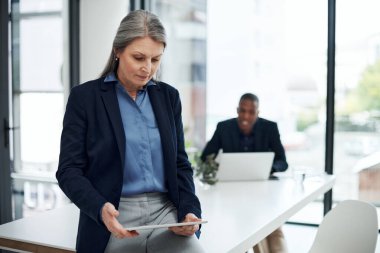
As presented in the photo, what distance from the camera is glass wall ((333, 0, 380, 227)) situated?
4719 millimetres

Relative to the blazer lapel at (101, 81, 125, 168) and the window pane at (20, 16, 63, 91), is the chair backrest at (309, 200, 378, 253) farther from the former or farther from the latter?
the window pane at (20, 16, 63, 91)

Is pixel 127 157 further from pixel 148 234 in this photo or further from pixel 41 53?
pixel 41 53

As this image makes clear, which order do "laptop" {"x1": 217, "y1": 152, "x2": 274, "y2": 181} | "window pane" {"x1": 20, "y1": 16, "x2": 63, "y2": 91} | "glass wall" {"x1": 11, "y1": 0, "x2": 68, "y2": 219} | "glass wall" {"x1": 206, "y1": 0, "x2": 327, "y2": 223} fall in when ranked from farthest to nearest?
"glass wall" {"x1": 206, "y1": 0, "x2": 327, "y2": 223}
"window pane" {"x1": 20, "y1": 16, "x2": 63, "y2": 91}
"glass wall" {"x1": 11, "y1": 0, "x2": 68, "y2": 219}
"laptop" {"x1": 217, "y1": 152, "x2": 274, "y2": 181}

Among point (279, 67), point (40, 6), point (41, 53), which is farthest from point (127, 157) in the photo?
point (279, 67)

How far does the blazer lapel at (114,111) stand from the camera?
1491mm

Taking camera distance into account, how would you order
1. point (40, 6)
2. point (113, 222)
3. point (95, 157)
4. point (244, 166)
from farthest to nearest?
point (40, 6), point (244, 166), point (95, 157), point (113, 222)

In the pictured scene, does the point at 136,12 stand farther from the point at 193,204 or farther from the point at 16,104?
the point at 16,104

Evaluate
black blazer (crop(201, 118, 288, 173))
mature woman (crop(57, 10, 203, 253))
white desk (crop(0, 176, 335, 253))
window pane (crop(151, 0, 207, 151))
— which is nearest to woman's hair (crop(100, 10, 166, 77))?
mature woman (crop(57, 10, 203, 253))

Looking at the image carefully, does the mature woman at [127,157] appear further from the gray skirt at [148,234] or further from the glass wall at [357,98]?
the glass wall at [357,98]

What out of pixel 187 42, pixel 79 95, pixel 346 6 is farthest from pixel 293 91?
pixel 79 95

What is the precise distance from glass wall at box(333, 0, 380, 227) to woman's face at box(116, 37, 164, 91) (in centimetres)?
358

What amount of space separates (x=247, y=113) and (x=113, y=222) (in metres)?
2.79

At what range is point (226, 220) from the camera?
2.31 metres

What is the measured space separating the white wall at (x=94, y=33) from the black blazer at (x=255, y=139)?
4.93 feet
